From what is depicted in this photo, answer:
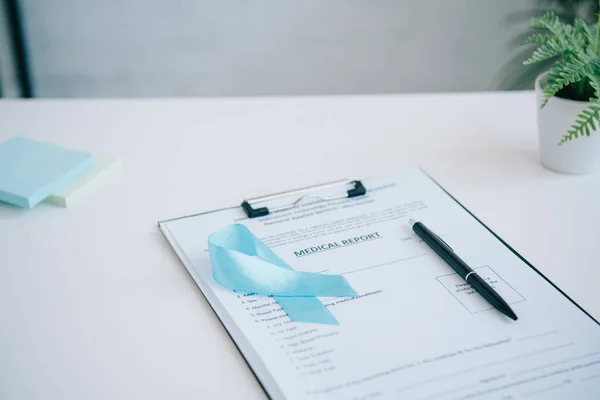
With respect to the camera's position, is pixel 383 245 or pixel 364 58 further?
pixel 364 58

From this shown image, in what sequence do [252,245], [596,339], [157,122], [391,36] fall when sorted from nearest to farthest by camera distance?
[596,339], [252,245], [157,122], [391,36]

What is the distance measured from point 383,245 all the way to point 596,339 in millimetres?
233

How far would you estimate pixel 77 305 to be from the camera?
2.07ft

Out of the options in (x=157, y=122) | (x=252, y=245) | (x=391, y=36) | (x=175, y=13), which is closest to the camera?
(x=252, y=245)

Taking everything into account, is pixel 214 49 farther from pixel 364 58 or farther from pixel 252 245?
pixel 252 245

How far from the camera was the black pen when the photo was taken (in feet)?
2.00

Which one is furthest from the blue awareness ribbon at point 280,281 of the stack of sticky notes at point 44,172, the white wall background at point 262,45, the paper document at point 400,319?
the white wall background at point 262,45

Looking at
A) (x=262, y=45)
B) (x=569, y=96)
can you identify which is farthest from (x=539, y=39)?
(x=262, y=45)

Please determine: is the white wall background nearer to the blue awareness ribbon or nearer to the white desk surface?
the white desk surface

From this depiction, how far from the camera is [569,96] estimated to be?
32.6 inches

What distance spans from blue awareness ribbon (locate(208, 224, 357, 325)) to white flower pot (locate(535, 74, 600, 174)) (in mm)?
383

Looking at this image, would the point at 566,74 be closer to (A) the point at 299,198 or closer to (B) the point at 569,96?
(B) the point at 569,96

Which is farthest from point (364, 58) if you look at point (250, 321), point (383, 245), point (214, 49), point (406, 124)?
point (250, 321)

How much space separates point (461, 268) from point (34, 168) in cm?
54
